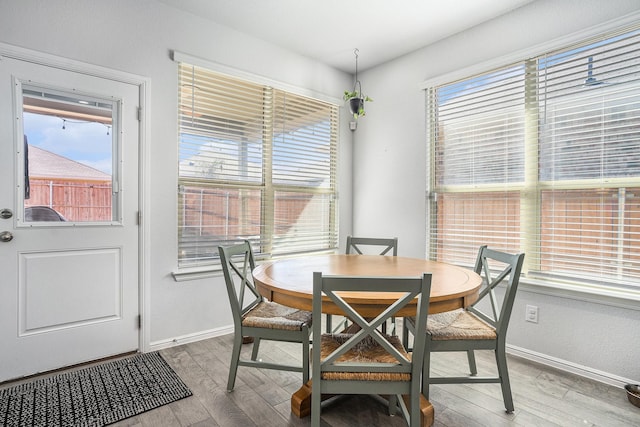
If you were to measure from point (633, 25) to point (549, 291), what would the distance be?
1.78m

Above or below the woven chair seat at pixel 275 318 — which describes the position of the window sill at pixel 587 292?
above

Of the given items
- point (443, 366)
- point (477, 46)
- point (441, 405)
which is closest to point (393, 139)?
point (477, 46)

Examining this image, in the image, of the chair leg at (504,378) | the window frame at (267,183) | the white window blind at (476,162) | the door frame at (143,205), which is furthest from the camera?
the window frame at (267,183)

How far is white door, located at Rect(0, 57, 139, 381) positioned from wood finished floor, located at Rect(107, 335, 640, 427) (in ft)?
2.19

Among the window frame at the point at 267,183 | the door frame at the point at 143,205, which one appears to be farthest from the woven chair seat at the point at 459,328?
the door frame at the point at 143,205

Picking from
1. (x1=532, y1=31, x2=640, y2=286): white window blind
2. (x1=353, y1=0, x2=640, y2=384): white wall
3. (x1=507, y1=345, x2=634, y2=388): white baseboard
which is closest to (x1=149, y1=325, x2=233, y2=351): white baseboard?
(x1=353, y1=0, x2=640, y2=384): white wall

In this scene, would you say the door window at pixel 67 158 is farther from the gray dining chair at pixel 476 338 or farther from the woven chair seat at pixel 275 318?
the gray dining chair at pixel 476 338

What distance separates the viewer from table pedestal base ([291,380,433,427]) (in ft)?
5.54

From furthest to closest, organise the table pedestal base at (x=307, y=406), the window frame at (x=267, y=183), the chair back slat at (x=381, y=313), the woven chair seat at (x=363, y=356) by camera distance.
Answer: the window frame at (x=267, y=183) → the table pedestal base at (x=307, y=406) → the woven chair seat at (x=363, y=356) → the chair back slat at (x=381, y=313)

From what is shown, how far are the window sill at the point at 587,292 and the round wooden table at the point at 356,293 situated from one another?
2.75 feet

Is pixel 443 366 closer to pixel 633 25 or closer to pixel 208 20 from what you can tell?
pixel 633 25

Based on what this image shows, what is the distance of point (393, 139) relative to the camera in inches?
139

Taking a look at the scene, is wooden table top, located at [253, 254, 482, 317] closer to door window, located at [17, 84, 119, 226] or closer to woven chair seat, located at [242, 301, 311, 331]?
woven chair seat, located at [242, 301, 311, 331]

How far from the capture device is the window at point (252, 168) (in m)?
2.84
